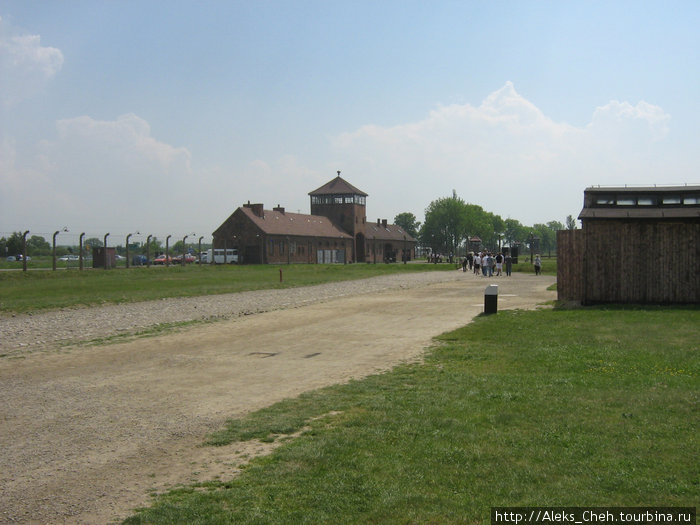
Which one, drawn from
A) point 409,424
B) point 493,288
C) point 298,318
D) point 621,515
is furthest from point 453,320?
point 621,515

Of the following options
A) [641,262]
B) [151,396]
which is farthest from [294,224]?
[151,396]

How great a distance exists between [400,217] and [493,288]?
174 metres

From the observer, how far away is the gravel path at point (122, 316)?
1619cm

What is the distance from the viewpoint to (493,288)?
20.7 metres

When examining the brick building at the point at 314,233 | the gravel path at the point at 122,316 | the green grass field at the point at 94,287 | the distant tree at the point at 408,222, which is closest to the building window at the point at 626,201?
the gravel path at the point at 122,316

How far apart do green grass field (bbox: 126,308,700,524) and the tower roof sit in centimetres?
8849

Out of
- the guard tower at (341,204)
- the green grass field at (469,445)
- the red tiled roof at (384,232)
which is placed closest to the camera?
the green grass field at (469,445)

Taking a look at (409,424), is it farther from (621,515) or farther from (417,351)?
(417,351)

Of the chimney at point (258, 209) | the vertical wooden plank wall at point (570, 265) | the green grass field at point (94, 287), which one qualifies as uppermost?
the chimney at point (258, 209)

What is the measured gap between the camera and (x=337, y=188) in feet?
327

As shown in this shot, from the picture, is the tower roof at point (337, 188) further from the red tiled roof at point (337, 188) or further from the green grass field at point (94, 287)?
the green grass field at point (94, 287)

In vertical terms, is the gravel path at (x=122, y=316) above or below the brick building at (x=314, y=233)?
below

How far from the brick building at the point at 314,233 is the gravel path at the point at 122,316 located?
4723cm

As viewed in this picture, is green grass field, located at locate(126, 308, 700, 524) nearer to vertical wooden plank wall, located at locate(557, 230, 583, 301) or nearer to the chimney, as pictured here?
vertical wooden plank wall, located at locate(557, 230, 583, 301)
